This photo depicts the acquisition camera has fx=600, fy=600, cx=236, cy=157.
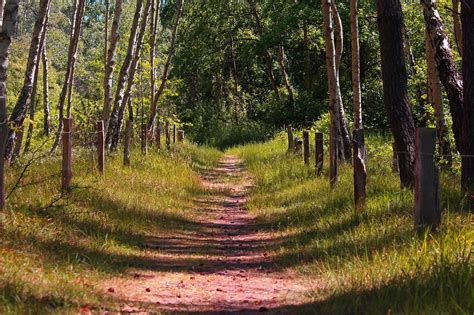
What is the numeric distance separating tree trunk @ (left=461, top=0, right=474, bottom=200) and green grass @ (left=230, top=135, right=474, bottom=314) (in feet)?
1.10

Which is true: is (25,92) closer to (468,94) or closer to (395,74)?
(395,74)

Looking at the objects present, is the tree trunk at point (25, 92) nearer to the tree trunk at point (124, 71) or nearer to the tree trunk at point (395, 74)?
the tree trunk at point (124, 71)

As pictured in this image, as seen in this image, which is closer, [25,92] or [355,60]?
[25,92]

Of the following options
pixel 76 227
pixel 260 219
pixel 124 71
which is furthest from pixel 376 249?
pixel 124 71

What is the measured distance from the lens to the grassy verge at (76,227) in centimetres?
539

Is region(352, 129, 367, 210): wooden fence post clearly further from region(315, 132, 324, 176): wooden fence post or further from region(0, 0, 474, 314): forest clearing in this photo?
region(315, 132, 324, 176): wooden fence post

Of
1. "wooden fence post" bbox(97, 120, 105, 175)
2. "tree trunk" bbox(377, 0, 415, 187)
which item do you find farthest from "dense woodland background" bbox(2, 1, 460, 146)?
Result: "tree trunk" bbox(377, 0, 415, 187)

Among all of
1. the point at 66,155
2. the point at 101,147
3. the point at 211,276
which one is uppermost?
the point at 101,147

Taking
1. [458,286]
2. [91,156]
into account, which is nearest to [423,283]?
[458,286]

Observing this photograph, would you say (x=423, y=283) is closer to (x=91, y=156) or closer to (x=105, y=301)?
(x=105, y=301)

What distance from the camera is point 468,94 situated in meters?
7.64

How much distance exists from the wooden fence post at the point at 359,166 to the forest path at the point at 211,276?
4.74 ft

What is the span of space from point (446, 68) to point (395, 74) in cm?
95

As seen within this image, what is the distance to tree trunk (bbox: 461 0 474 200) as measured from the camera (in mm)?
7562
